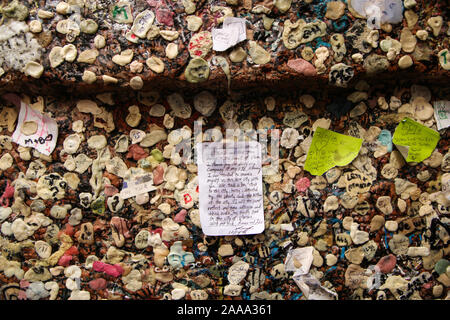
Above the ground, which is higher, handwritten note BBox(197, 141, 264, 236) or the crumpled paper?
the crumpled paper

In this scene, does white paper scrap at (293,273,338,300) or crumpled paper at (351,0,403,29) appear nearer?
crumpled paper at (351,0,403,29)

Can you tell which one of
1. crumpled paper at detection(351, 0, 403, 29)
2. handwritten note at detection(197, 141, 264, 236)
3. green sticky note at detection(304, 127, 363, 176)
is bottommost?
handwritten note at detection(197, 141, 264, 236)

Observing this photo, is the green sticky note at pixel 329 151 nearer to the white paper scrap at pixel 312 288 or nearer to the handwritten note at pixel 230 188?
the handwritten note at pixel 230 188

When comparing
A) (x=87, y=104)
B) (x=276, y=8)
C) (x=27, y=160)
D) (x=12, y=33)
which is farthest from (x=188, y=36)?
Answer: (x=27, y=160)

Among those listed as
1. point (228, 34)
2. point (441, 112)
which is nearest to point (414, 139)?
point (441, 112)

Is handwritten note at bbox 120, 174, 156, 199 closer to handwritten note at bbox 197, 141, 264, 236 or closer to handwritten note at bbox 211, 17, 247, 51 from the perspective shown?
handwritten note at bbox 197, 141, 264, 236

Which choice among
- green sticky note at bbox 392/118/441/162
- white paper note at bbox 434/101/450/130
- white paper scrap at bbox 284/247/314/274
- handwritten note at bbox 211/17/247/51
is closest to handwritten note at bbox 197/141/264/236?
white paper scrap at bbox 284/247/314/274
